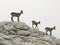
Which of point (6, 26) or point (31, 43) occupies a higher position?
point (6, 26)

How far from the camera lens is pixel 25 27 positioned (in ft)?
51.5

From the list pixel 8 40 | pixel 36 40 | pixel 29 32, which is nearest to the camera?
pixel 8 40

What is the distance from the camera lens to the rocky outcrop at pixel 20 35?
44.2ft

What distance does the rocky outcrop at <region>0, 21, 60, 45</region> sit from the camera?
13.5 m

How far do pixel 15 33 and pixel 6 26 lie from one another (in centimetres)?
100

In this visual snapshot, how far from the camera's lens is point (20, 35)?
1484 centimetres

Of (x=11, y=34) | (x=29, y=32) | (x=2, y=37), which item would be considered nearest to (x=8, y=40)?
(x=2, y=37)

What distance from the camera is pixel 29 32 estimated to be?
15258 millimetres

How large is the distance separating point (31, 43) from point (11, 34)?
179cm

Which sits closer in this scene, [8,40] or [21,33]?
[8,40]

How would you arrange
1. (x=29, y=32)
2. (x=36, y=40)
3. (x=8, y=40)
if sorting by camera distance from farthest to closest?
(x=29, y=32) < (x=36, y=40) < (x=8, y=40)

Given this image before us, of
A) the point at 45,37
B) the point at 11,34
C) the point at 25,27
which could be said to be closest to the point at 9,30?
the point at 11,34

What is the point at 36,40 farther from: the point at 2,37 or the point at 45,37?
the point at 2,37

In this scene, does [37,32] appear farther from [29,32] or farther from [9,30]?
[9,30]
